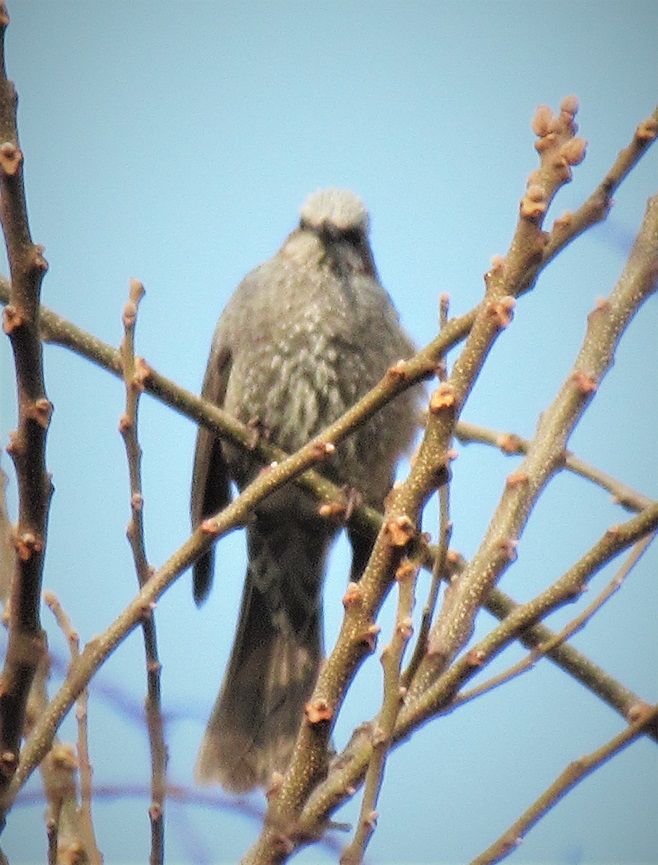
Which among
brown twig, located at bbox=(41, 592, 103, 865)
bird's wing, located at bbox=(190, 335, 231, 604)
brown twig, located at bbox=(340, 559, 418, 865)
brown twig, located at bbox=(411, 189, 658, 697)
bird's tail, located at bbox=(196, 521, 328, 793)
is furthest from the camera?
bird's wing, located at bbox=(190, 335, 231, 604)

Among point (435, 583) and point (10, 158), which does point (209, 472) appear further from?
point (10, 158)

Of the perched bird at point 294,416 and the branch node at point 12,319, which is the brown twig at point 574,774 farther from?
the perched bird at point 294,416

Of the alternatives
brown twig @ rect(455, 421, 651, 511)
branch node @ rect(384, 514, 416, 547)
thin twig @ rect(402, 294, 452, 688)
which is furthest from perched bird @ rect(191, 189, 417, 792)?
branch node @ rect(384, 514, 416, 547)

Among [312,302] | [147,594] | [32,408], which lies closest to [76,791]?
[147,594]

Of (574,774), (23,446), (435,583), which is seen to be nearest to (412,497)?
(435,583)

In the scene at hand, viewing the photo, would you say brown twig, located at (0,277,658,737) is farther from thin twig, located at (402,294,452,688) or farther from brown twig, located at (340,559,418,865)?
brown twig, located at (340,559,418,865)

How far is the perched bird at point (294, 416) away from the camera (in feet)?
13.9

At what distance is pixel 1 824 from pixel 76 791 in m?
0.15

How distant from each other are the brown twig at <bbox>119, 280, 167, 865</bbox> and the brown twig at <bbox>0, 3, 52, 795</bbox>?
18cm

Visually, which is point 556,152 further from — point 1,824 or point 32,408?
point 1,824

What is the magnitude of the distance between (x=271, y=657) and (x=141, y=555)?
2.58m

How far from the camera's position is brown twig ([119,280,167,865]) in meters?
1.77

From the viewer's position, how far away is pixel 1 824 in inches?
63.8

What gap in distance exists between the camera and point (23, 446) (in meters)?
1.77
